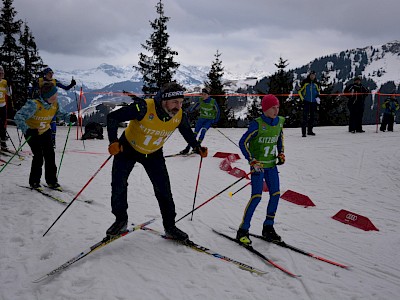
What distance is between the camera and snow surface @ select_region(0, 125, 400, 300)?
3.47 meters

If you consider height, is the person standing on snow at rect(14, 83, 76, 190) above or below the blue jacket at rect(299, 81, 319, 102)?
below

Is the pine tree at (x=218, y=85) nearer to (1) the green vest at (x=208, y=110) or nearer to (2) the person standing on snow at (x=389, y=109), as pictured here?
(2) the person standing on snow at (x=389, y=109)

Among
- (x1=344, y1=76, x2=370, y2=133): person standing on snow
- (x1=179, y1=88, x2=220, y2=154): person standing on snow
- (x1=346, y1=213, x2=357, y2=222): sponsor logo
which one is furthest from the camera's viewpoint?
(x1=344, y1=76, x2=370, y2=133): person standing on snow

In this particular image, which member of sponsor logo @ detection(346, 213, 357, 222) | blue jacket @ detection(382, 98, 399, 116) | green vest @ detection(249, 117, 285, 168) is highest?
blue jacket @ detection(382, 98, 399, 116)

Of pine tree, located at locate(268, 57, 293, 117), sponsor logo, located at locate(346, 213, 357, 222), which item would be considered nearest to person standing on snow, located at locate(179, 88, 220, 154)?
sponsor logo, located at locate(346, 213, 357, 222)

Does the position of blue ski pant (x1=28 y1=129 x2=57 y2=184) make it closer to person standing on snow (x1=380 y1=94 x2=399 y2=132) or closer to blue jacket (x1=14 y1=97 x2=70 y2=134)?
blue jacket (x1=14 y1=97 x2=70 y2=134)

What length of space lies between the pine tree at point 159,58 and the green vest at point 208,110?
18725mm

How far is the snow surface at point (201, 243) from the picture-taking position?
347 centimetres

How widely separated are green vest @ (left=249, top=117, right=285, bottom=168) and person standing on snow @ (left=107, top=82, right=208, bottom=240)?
0.75 metres

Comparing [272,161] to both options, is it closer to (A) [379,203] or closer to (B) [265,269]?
(B) [265,269]

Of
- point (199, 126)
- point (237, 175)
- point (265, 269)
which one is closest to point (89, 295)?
point (265, 269)

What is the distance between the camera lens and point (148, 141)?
411cm

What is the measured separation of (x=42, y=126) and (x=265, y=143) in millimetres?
4592

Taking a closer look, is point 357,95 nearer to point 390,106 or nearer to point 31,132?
point 390,106
